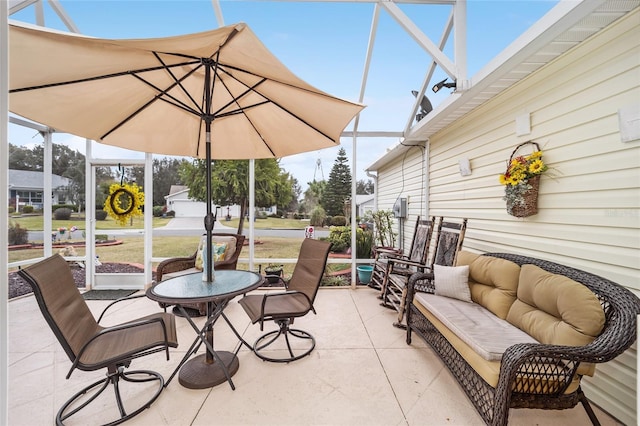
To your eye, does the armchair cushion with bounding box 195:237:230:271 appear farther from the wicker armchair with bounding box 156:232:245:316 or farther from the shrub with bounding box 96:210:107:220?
the shrub with bounding box 96:210:107:220

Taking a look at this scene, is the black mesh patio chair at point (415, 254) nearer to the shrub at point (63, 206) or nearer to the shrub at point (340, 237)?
the shrub at point (340, 237)

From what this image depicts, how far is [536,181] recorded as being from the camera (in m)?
2.49

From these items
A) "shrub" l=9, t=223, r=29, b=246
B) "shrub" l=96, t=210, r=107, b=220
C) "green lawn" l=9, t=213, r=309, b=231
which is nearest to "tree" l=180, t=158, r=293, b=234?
"green lawn" l=9, t=213, r=309, b=231

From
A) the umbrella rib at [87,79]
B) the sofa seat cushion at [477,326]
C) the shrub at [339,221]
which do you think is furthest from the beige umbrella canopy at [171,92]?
the shrub at [339,221]

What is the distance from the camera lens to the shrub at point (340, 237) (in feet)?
17.6

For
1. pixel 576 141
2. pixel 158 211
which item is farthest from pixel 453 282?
pixel 158 211

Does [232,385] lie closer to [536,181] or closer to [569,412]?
[569,412]

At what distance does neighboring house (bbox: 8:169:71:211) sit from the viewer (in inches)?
179

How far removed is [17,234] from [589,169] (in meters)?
7.65

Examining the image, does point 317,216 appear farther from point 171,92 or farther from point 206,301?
point 206,301

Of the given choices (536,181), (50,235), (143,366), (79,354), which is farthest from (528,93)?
(50,235)

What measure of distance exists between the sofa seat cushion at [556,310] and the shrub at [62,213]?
22.3ft

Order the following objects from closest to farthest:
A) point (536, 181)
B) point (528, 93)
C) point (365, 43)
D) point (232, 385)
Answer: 1. point (232, 385)
2. point (536, 181)
3. point (528, 93)
4. point (365, 43)

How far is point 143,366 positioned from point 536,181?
407 cm
